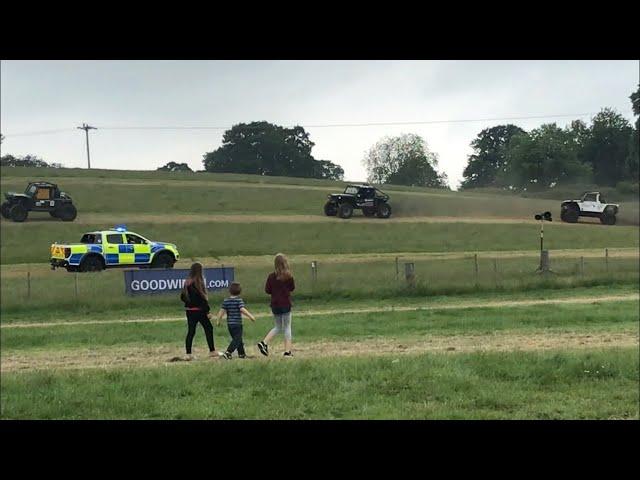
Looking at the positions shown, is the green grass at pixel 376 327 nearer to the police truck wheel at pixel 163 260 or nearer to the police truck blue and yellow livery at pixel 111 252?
the police truck wheel at pixel 163 260

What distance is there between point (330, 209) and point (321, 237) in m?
0.32

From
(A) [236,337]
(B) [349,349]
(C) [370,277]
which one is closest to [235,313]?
(A) [236,337]

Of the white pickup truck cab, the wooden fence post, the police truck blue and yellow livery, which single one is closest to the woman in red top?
the police truck blue and yellow livery

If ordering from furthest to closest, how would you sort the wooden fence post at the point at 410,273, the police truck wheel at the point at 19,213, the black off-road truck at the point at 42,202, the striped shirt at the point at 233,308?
the wooden fence post at the point at 410,273
the striped shirt at the point at 233,308
the police truck wheel at the point at 19,213
the black off-road truck at the point at 42,202

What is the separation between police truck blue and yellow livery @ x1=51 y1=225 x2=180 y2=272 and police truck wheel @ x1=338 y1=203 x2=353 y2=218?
185 centimetres

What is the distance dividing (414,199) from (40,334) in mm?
9368

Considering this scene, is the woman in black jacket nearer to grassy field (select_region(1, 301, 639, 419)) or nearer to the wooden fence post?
grassy field (select_region(1, 301, 639, 419))

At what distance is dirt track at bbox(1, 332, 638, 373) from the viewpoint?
9.79 meters

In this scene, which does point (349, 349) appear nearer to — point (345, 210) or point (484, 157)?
point (345, 210)

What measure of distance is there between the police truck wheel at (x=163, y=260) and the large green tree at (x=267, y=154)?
3.98 feet

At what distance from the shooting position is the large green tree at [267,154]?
4.51 meters

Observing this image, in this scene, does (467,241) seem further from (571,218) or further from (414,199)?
(414,199)

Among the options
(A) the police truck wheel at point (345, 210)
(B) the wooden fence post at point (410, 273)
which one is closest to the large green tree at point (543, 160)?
(A) the police truck wheel at point (345, 210)
